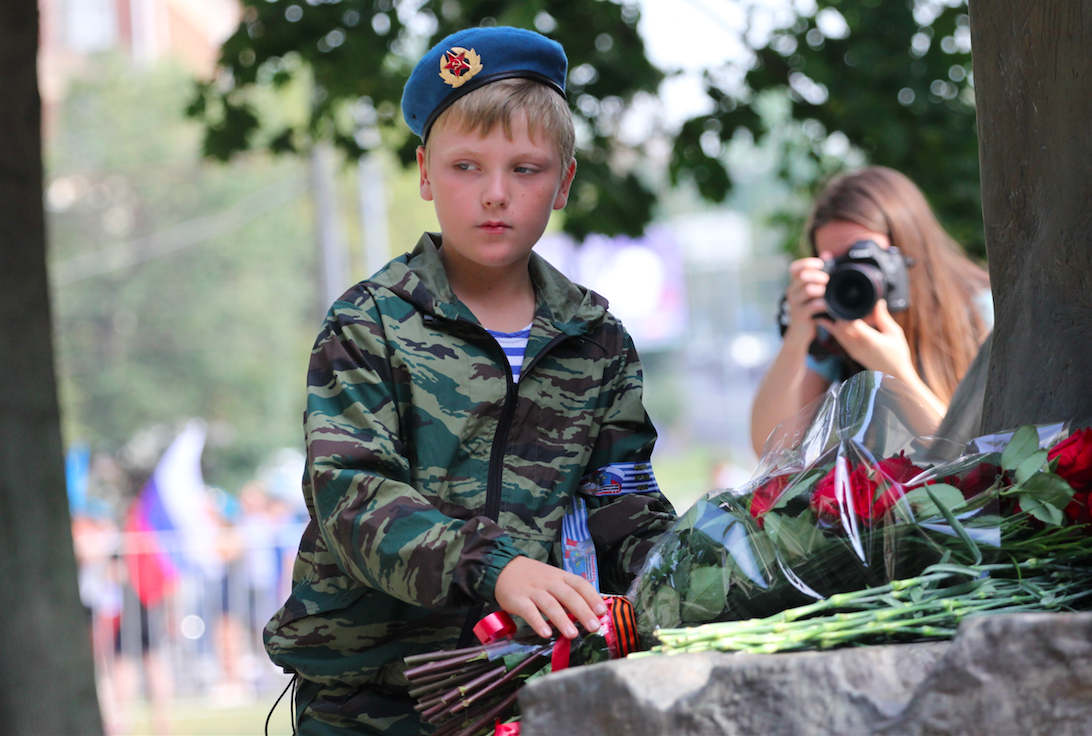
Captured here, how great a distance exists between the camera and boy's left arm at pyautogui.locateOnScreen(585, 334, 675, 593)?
6.05 feet

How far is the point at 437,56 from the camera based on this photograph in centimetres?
188

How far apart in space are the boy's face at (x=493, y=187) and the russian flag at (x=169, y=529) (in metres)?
8.38

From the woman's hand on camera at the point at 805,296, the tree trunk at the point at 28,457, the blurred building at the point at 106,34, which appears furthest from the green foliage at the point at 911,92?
the blurred building at the point at 106,34

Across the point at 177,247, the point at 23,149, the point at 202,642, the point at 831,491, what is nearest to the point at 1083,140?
the point at 831,491

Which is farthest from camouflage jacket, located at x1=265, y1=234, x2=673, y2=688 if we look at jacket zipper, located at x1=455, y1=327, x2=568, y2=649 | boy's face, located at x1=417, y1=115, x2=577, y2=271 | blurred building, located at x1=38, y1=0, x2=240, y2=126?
blurred building, located at x1=38, y1=0, x2=240, y2=126

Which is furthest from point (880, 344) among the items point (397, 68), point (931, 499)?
point (397, 68)

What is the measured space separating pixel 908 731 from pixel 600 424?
0.83m

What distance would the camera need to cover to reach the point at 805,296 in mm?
3115

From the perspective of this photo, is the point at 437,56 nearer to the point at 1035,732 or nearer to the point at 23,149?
the point at 1035,732

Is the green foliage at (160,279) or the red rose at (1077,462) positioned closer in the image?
the red rose at (1077,462)

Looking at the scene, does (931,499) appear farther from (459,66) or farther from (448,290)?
(459,66)

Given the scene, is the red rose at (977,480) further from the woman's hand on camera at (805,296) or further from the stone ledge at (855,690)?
the woman's hand on camera at (805,296)

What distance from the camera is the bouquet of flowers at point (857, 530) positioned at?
143cm

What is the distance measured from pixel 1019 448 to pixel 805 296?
1.59 metres
